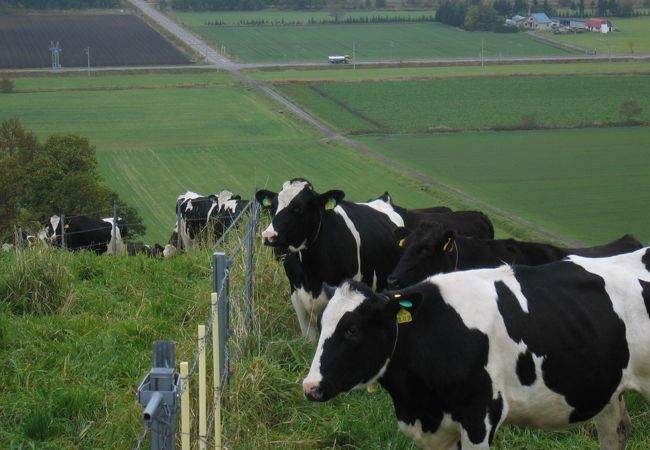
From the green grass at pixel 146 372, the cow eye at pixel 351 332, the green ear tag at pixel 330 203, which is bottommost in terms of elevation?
the green grass at pixel 146 372

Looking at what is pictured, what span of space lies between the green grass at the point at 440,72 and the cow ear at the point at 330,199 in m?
75.3

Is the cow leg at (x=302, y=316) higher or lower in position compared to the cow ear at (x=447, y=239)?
lower

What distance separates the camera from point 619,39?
111062 millimetres

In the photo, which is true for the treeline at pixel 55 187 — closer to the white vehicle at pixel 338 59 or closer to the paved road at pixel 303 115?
the paved road at pixel 303 115

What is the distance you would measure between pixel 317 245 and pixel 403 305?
12.4ft

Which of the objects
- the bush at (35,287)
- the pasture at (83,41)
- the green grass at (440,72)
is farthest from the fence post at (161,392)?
the pasture at (83,41)

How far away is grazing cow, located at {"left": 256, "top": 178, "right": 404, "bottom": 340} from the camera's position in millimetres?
9750

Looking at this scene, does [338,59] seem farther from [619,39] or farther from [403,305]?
[403,305]

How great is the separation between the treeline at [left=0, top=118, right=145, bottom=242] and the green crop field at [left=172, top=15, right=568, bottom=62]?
56557mm

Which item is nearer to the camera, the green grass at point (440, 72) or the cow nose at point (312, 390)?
the cow nose at point (312, 390)

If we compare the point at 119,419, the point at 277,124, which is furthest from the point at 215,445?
the point at 277,124

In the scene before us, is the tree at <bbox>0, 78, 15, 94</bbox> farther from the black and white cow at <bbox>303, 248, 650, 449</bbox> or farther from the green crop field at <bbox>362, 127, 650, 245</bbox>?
the black and white cow at <bbox>303, 248, 650, 449</bbox>

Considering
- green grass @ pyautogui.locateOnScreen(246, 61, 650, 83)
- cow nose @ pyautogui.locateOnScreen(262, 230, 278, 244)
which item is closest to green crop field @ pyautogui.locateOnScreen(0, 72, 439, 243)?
green grass @ pyautogui.locateOnScreen(246, 61, 650, 83)

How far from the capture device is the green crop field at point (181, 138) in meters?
51.1
